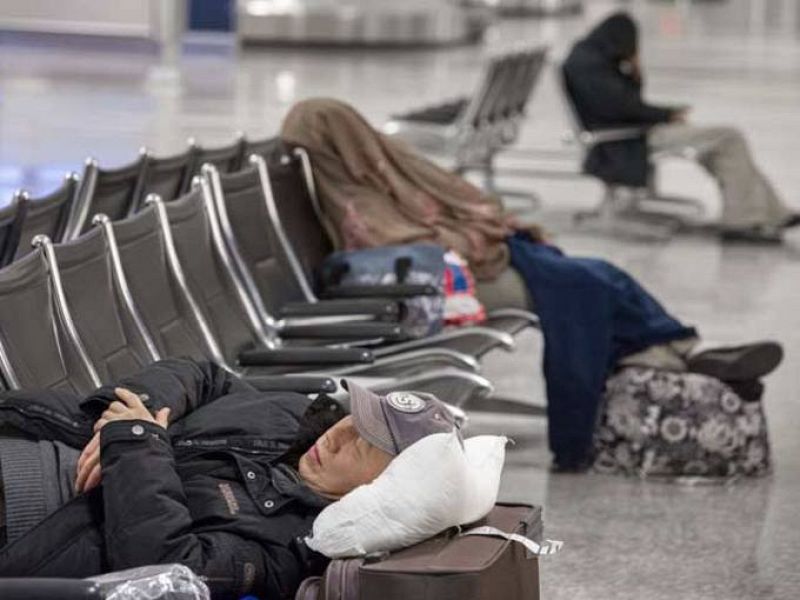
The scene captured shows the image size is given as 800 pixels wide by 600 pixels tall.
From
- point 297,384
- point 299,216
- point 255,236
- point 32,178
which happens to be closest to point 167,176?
point 255,236

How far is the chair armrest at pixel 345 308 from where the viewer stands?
6086 millimetres

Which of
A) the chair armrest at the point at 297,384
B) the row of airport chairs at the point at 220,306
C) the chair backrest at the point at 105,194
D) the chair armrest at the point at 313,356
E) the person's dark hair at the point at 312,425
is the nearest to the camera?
the person's dark hair at the point at 312,425

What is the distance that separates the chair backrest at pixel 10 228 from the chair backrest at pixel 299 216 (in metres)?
1.44

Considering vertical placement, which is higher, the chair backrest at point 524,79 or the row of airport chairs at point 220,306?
the row of airport chairs at point 220,306

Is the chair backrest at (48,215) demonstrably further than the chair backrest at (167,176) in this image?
No

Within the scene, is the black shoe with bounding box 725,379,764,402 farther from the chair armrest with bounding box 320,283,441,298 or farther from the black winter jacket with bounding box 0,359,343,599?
the black winter jacket with bounding box 0,359,343,599

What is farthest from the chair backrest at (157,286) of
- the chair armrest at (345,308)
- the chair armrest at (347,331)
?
the chair armrest at (345,308)

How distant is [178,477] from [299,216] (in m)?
3.26

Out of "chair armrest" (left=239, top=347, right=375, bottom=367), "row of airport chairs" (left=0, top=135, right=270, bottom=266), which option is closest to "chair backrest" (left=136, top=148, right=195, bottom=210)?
"row of airport chairs" (left=0, top=135, right=270, bottom=266)

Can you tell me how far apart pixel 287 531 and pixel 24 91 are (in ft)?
45.2

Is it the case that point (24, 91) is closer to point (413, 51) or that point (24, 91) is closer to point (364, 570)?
point (413, 51)

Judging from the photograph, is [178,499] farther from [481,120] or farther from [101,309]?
[481,120]

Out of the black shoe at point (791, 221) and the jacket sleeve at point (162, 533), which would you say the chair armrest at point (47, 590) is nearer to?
the jacket sleeve at point (162, 533)

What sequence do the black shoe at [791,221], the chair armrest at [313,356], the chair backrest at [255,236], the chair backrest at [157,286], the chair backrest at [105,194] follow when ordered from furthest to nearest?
the black shoe at [791,221], the chair backrest at [255,236], the chair backrest at [105,194], the chair armrest at [313,356], the chair backrest at [157,286]
